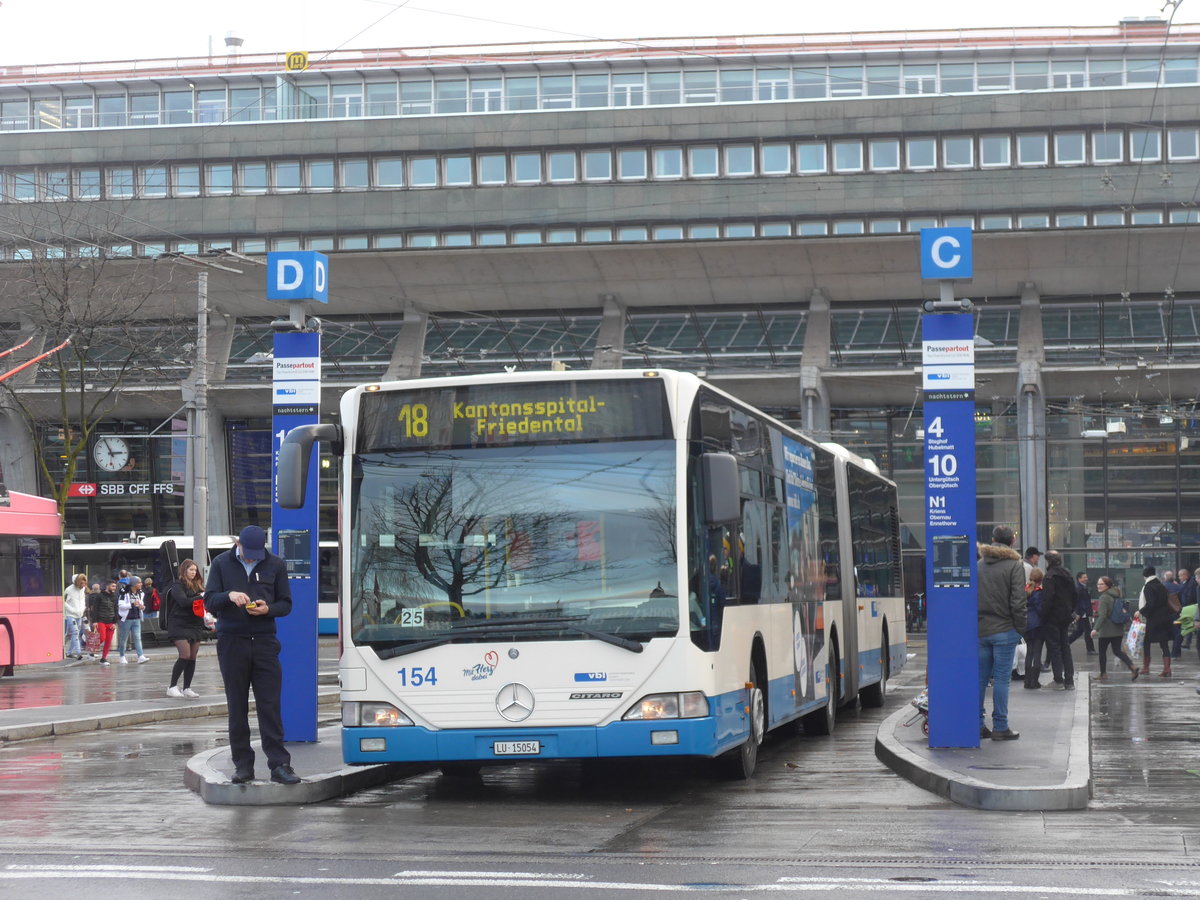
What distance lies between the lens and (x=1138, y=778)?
12250mm

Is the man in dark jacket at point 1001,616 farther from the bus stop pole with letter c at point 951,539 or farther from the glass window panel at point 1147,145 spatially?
the glass window panel at point 1147,145

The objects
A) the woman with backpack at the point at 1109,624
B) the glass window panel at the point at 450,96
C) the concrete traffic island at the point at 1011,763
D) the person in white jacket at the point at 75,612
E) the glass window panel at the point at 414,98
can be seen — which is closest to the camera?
the concrete traffic island at the point at 1011,763

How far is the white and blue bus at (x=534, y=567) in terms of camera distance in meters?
10.6

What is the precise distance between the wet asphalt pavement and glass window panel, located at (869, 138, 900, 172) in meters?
33.2

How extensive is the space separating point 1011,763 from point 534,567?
4058 millimetres

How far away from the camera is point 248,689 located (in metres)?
11.5

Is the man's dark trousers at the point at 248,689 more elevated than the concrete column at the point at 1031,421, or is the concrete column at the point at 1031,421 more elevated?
the concrete column at the point at 1031,421

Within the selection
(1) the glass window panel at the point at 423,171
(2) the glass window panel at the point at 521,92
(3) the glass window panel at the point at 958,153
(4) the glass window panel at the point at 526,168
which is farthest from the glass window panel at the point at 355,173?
(3) the glass window panel at the point at 958,153

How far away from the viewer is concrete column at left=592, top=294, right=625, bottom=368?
4634cm

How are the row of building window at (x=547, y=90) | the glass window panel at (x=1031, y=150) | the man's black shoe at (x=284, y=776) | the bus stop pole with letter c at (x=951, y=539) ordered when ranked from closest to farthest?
the man's black shoe at (x=284, y=776) → the bus stop pole with letter c at (x=951, y=539) → the glass window panel at (x=1031, y=150) → the row of building window at (x=547, y=90)

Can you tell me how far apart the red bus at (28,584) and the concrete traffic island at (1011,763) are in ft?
54.0

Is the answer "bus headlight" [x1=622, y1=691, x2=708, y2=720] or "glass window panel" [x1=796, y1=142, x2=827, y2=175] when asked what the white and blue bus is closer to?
"bus headlight" [x1=622, y1=691, x2=708, y2=720]

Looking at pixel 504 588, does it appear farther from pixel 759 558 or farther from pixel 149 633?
pixel 149 633

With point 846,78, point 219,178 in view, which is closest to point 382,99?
point 219,178
